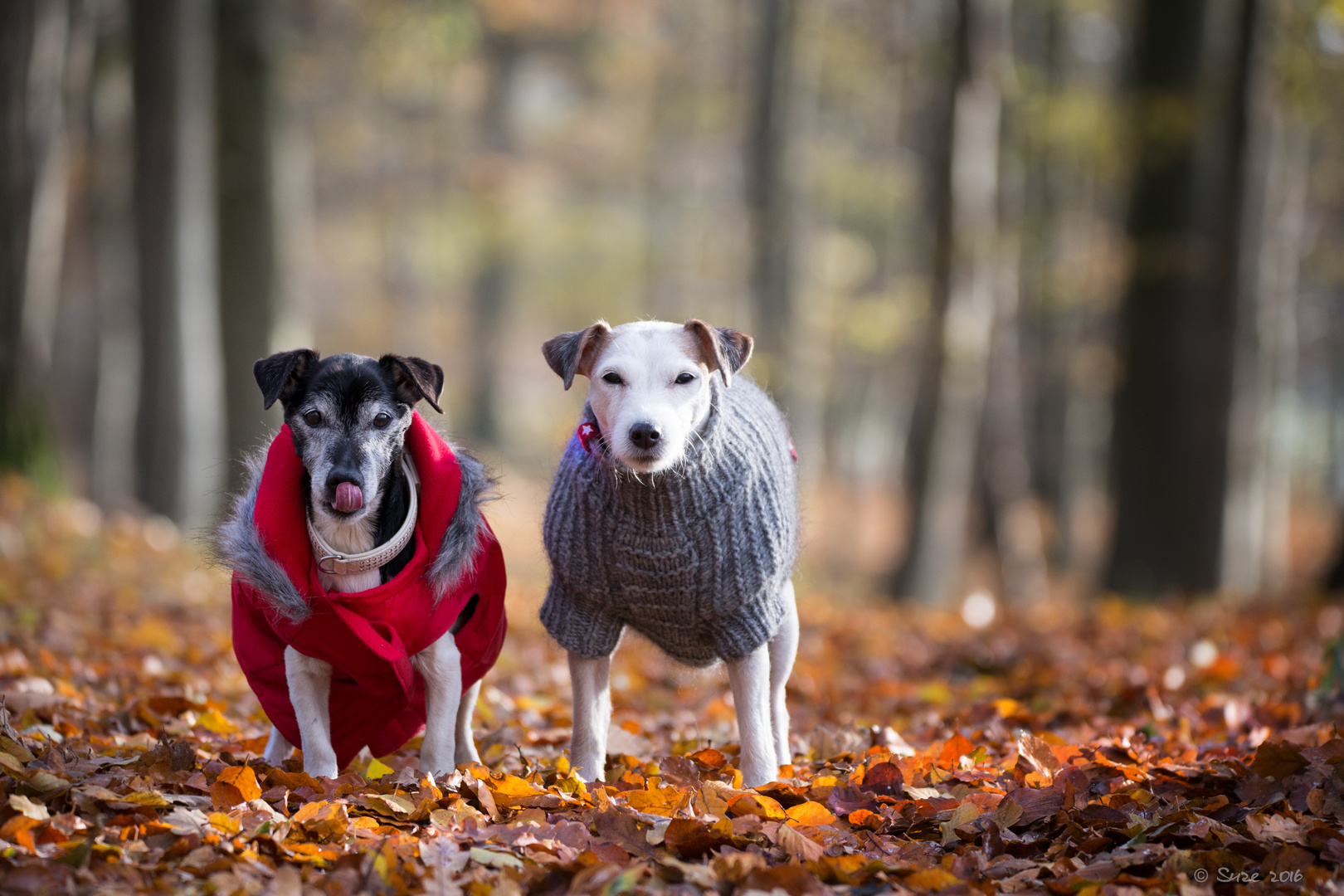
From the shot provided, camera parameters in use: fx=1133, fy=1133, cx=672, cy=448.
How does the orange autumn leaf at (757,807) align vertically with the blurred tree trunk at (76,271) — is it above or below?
below

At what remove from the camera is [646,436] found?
13.0ft

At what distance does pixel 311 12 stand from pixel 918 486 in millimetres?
13353

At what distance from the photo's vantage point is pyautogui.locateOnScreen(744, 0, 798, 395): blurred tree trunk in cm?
1912

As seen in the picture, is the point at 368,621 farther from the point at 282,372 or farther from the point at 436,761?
the point at 282,372

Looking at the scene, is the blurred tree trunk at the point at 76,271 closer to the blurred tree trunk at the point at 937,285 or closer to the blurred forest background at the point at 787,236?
the blurred forest background at the point at 787,236

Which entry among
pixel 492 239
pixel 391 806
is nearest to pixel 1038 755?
Answer: pixel 391 806

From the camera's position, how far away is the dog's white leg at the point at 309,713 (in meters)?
4.07

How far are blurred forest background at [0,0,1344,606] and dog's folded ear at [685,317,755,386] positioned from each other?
42.5 inches

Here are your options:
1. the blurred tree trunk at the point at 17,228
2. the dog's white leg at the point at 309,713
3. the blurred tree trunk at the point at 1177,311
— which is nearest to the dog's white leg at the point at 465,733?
the dog's white leg at the point at 309,713

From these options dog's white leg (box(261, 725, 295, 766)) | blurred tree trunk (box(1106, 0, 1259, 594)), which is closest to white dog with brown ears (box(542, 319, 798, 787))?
dog's white leg (box(261, 725, 295, 766))

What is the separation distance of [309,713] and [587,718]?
41.2 inches

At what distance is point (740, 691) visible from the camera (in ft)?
14.5

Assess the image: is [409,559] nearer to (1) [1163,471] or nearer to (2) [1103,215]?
(1) [1163,471]

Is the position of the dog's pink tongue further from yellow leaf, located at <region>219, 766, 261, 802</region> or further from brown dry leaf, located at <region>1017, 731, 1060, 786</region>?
brown dry leaf, located at <region>1017, 731, 1060, 786</region>
